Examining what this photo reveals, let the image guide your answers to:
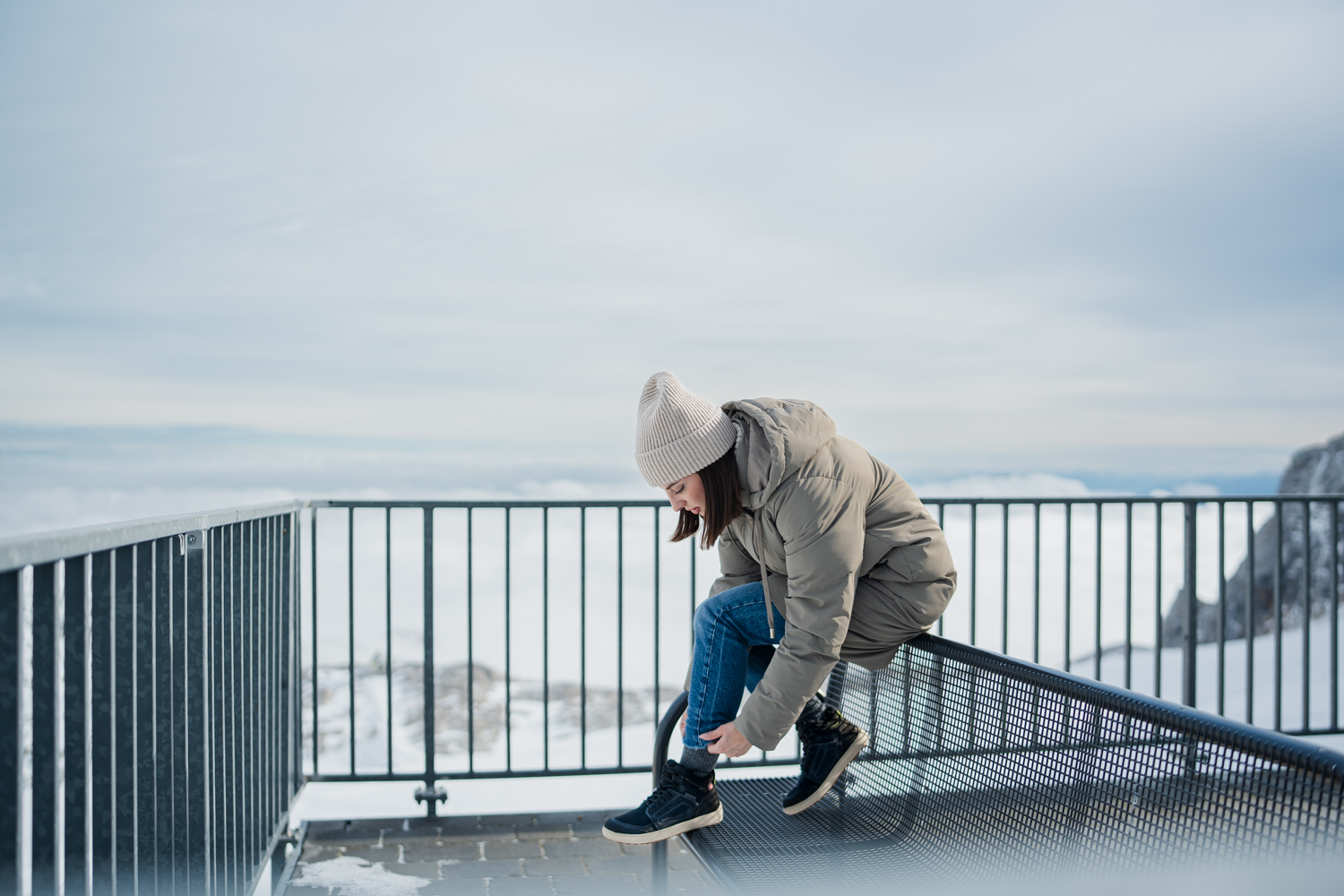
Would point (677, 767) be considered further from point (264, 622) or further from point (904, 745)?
point (264, 622)

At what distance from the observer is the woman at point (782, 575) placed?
2.04 metres

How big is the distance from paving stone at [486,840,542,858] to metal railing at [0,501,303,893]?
882 millimetres

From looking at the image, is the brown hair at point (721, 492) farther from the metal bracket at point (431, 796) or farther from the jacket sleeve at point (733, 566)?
the metal bracket at point (431, 796)

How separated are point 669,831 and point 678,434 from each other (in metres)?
1.01

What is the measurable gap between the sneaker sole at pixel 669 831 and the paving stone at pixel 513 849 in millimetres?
1410

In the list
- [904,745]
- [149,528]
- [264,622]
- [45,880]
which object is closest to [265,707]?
[264,622]

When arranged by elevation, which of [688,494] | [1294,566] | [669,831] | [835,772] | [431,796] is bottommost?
[1294,566]

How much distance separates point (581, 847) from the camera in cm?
362

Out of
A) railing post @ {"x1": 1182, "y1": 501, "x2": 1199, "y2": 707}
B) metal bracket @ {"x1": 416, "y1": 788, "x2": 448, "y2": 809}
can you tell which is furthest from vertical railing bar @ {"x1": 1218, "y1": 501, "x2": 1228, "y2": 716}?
metal bracket @ {"x1": 416, "y1": 788, "x2": 448, "y2": 809}

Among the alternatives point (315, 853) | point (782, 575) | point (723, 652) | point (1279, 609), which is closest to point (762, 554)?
point (782, 575)

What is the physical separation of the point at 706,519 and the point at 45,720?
4.47ft

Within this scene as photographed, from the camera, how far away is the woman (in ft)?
6.68

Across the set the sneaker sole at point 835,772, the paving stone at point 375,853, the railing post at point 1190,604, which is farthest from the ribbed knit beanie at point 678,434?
the railing post at point 1190,604

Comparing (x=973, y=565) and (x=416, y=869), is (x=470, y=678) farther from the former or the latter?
(x=973, y=565)
